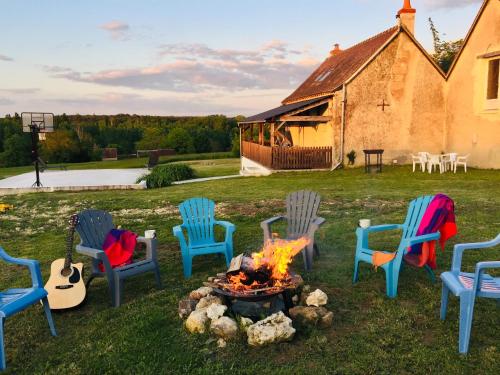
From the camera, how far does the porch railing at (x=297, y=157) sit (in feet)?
54.8

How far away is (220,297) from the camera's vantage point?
388 centimetres

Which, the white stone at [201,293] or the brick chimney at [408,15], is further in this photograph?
the brick chimney at [408,15]

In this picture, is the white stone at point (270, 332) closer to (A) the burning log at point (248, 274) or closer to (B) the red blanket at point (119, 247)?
(A) the burning log at point (248, 274)

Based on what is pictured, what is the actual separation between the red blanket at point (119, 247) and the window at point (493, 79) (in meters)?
15.4

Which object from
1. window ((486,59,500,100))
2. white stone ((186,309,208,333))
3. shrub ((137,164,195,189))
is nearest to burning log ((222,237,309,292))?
white stone ((186,309,208,333))

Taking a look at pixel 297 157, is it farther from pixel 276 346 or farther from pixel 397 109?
pixel 276 346

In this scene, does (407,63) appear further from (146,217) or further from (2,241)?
(2,241)

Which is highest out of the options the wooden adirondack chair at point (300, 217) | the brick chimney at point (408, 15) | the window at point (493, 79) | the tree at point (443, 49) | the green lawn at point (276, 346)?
the tree at point (443, 49)

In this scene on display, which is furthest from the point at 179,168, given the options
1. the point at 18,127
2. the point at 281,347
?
the point at 18,127

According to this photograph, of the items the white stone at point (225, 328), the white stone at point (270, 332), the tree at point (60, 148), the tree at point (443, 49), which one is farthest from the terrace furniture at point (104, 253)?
the tree at point (60, 148)

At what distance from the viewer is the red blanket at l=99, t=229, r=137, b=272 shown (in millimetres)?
4715

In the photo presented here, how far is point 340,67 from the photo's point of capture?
20.1 meters

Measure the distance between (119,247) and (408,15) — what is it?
55.7ft

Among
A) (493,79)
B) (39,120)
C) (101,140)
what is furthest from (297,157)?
(101,140)
